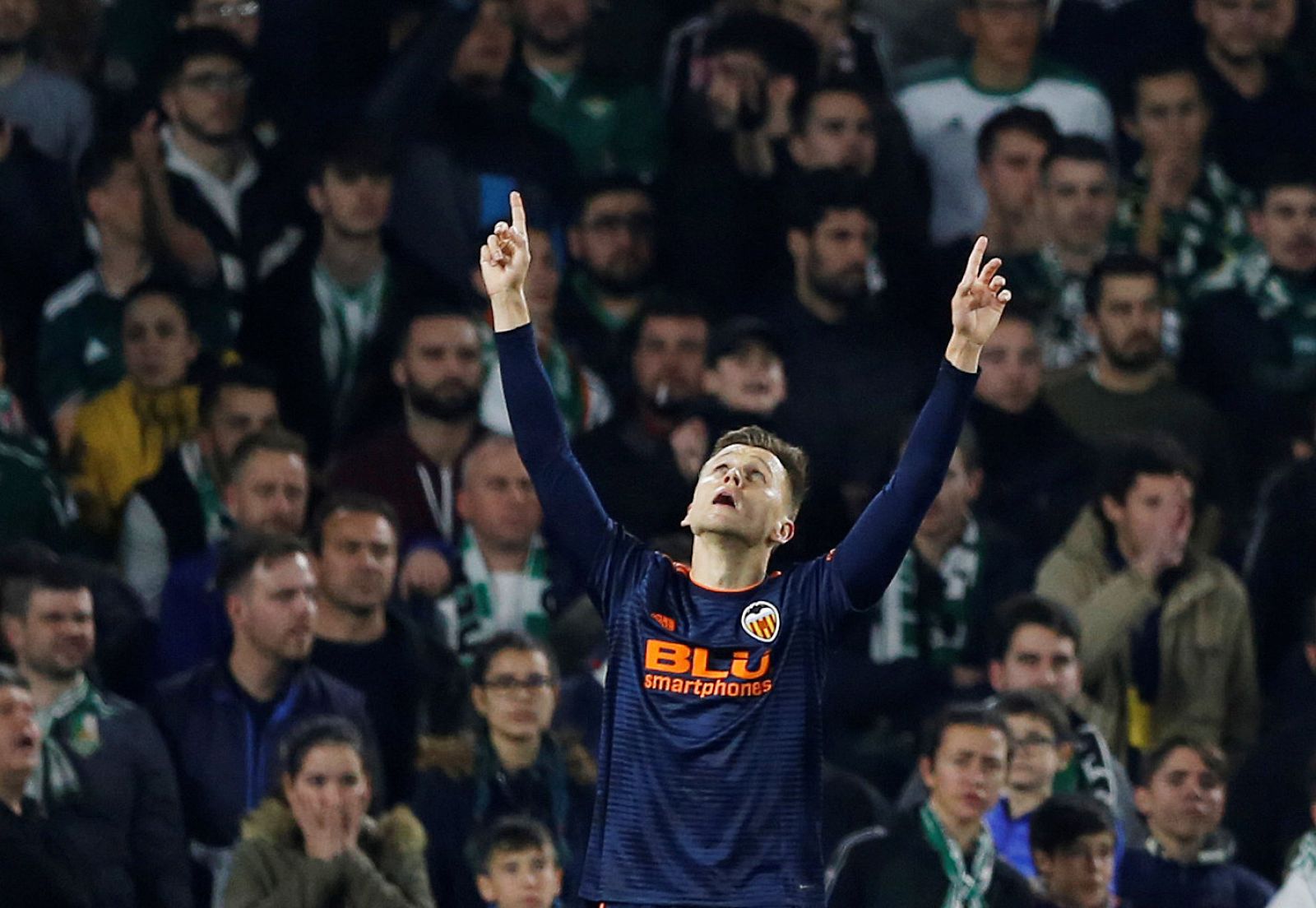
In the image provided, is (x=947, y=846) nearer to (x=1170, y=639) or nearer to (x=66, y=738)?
(x=1170, y=639)

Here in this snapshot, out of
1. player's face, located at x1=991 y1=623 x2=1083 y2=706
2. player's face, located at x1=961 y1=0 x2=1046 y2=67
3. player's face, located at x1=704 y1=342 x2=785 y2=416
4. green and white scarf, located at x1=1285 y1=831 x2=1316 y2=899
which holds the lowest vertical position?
green and white scarf, located at x1=1285 y1=831 x2=1316 y2=899

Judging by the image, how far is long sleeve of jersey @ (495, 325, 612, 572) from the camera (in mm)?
5523

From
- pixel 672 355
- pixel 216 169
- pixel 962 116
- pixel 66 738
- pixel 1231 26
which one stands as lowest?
pixel 66 738

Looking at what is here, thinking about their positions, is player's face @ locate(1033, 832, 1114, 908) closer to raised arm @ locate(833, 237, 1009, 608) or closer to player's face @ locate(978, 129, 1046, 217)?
raised arm @ locate(833, 237, 1009, 608)

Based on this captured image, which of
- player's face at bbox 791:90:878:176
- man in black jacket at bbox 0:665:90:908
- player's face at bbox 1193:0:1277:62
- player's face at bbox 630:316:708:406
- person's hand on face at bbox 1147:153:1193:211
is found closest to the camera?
man in black jacket at bbox 0:665:90:908

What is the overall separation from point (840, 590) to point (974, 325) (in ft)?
1.92

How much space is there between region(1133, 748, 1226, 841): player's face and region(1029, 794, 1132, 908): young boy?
0.42 m

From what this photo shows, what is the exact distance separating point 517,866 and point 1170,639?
8.42 ft

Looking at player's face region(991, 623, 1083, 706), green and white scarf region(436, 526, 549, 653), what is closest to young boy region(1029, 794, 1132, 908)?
player's face region(991, 623, 1083, 706)

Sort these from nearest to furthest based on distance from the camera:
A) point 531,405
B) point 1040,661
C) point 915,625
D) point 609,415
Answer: point 531,405 → point 1040,661 → point 915,625 → point 609,415

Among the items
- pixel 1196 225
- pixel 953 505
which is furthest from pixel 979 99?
pixel 953 505

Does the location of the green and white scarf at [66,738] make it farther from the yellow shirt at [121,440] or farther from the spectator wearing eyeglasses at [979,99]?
the spectator wearing eyeglasses at [979,99]

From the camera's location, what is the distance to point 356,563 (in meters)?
8.74

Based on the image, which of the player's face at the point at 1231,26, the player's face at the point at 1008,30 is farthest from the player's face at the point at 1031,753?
the player's face at the point at 1231,26
